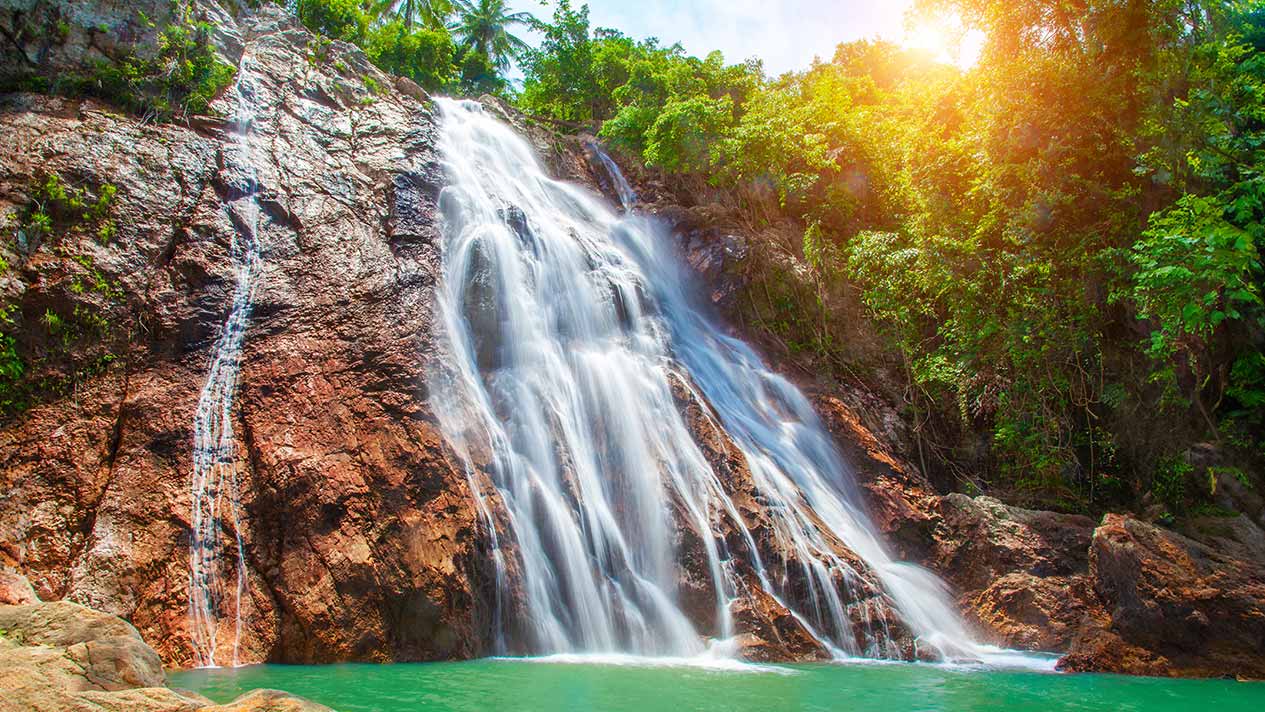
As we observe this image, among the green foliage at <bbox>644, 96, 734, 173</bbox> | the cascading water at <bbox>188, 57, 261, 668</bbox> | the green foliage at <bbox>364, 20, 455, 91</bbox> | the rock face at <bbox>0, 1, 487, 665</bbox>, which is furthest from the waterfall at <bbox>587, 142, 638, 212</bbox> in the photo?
the cascading water at <bbox>188, 57, 261, 668</bbox>

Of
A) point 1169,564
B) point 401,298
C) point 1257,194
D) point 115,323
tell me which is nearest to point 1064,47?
point 1257,194

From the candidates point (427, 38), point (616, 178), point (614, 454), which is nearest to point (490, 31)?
point (427, 38)

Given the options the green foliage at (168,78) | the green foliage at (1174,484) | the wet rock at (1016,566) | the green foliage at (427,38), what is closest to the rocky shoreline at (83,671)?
the wet rock at (1016,566)

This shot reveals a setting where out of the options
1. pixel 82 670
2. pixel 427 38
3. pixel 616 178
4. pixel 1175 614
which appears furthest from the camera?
pixel 427 38

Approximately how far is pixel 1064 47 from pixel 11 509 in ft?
54.2

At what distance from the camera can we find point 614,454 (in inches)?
436

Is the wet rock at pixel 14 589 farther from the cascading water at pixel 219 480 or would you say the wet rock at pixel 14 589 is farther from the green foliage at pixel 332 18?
the green foliage at pixel 332 18

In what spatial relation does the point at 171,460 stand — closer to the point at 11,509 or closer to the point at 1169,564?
the point at 11,509

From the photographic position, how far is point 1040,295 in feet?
41.4

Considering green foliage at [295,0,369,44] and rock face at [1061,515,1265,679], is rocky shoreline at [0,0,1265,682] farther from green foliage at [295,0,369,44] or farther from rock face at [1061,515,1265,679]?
green foliage at [295,0,369,44]

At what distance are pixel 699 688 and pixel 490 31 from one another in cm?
3382

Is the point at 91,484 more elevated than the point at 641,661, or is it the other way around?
the point at 91,484

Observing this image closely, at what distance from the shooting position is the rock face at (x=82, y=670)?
342cm

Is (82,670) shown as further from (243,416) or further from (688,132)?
(688,132)
